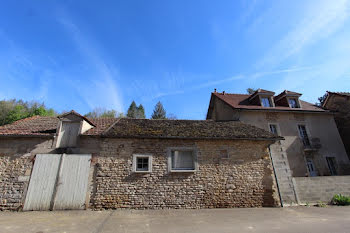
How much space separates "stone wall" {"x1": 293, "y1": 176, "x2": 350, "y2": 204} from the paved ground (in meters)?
1.93

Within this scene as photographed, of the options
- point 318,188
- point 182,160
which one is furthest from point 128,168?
point 318,188

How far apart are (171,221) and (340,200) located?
8677mm

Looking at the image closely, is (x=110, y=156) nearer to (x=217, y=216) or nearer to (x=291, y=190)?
(x=217, y=216)

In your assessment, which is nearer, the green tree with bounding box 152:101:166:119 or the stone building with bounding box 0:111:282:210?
the stone building with bounding box 0:111:282:210

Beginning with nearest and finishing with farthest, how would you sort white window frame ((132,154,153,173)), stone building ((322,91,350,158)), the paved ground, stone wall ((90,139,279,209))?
the paved ground < stone wall ((90,139,279,209)) < white window frame ((132,154,153,173)) < stone building ((322,91,350,158))

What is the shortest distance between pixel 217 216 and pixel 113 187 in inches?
174

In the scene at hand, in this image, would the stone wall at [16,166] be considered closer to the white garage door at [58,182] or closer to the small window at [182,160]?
the white garage door at [58,182]

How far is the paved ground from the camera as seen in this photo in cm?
449

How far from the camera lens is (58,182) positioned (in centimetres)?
671

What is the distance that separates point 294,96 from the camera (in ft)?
45.4

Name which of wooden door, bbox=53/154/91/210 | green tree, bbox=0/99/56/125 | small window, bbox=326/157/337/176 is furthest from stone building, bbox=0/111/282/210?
green tree, bbox=0/99/56/125

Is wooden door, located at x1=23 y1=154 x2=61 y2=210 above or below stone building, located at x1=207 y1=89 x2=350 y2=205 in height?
below

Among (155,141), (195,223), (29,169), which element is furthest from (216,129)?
(29,169)

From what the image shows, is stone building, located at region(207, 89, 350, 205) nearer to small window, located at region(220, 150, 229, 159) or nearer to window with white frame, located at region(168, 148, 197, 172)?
small window, located at region(220, 150, 229, 159)
